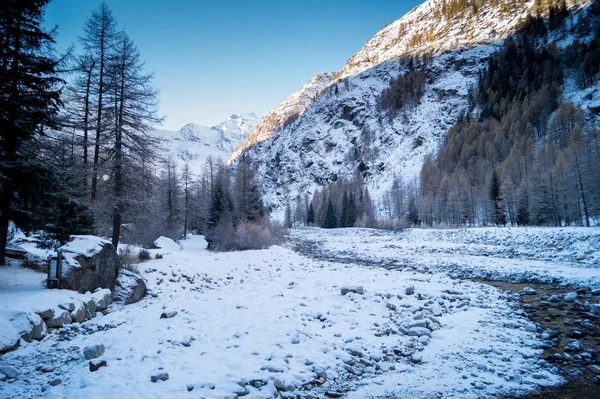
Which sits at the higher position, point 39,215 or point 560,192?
point 560,192

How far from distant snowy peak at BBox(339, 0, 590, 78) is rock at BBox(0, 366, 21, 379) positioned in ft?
562

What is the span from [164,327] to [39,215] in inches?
346

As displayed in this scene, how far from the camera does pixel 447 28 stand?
157m

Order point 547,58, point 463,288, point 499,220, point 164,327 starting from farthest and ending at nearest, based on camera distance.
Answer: point 547,58 → point 499,220 → point 463,288 → point 164,327

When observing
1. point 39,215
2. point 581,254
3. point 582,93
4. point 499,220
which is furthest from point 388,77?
point 39,215

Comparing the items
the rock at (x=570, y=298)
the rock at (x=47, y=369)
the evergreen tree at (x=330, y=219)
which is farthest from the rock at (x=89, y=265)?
the evergreen tree at (x=330, y=219)

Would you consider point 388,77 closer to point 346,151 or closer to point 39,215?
point 346,151

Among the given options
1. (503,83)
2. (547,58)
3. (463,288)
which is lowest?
(463,288)

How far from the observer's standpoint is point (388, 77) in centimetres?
15950

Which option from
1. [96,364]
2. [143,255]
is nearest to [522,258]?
[96,364]

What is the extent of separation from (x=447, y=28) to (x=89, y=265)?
7866 inches

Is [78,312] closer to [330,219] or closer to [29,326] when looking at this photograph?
[29,326]

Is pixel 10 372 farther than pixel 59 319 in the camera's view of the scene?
No

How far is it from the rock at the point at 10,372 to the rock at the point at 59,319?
229cm
